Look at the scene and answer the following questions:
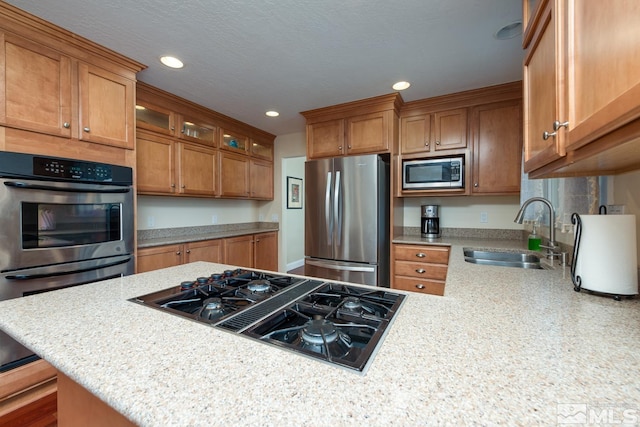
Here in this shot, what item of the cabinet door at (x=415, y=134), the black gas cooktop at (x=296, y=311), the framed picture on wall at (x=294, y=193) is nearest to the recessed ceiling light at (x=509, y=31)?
the cabinet door at (x=415, y=134)

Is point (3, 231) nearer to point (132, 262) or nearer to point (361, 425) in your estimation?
point (132, 262)

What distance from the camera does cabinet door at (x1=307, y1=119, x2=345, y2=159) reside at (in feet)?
10.0

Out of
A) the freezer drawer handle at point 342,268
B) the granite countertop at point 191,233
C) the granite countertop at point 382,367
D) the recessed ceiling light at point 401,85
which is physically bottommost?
the freezer drawer handle at point 342,268

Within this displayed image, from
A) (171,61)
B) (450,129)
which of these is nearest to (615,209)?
(450,129)

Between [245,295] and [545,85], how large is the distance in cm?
134

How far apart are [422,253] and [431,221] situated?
0.60 m

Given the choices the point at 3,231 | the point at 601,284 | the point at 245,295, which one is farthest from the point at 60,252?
the point at 601,284

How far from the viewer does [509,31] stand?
1770 mm

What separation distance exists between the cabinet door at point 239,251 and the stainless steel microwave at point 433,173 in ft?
6.88

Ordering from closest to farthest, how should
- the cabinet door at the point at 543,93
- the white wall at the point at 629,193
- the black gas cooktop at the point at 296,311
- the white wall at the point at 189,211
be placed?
the black gas cooktop at the point at 296,311
the cabinet door at the point at 543,93
the white wall at the point at 629,193
the white wall at the point at 189,211

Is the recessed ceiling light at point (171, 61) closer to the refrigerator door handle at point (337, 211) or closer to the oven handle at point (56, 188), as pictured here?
the oven handle at point (56, 188)

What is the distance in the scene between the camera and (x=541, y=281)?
121cm

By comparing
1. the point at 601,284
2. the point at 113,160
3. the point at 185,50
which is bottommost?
the point at 601,284

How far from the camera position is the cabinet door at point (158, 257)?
2369 millimetres
